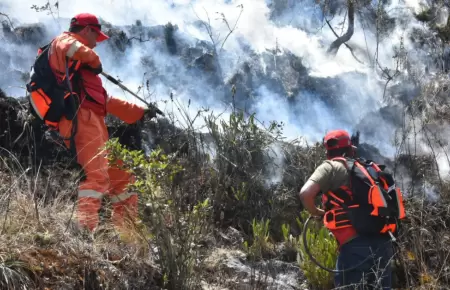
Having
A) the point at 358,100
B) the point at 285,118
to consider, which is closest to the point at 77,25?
the point at 285,118

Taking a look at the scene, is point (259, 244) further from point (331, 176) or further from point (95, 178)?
point (95, 178)

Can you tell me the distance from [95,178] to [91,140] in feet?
1.06

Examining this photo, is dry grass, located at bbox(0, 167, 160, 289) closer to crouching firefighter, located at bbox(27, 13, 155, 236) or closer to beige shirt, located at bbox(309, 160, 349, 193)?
crouching firefighter, located at bbox(27, 13, 155, 236)

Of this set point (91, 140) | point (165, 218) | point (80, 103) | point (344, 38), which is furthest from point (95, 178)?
point (344, 38)

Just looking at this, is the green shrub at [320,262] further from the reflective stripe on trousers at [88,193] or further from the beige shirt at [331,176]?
the reflective stripe on trousers at [88,193]

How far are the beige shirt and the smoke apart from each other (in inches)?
125

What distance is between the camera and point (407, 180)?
7.21m

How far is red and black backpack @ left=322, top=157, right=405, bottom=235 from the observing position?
4.25 m

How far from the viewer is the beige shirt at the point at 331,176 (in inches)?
171

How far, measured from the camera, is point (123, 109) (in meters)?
5.41

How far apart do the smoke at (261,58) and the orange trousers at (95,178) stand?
226cm

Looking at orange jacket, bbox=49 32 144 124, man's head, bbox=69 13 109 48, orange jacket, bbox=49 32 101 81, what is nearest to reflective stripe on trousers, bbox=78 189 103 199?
orange jacket, bbox=49 32 144 124

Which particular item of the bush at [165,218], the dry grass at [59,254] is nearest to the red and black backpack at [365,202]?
the bush at [165,218]

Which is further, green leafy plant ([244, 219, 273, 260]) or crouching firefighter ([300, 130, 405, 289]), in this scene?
green leafy plant ([244, 219, 273, 260])
